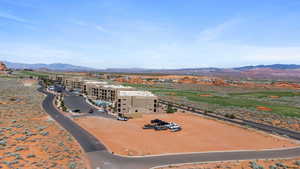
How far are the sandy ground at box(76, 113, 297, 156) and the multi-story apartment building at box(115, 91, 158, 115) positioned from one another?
9.44 metres

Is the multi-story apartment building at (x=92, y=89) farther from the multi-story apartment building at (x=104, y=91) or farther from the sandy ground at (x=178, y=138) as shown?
the sandy ground at (x=178, y=138)

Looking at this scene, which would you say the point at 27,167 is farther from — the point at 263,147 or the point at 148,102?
the point at 148,102

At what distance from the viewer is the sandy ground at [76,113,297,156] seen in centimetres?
3488

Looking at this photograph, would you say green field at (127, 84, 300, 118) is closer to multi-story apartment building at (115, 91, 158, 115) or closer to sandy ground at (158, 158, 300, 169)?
multi-story apartment building at (115, 91, 158, 115)

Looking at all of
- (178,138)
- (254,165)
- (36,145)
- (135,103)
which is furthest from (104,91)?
(254,165)

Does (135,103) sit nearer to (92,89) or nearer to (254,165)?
(92,89)

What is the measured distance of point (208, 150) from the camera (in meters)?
34.7

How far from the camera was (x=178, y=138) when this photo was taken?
41.1m

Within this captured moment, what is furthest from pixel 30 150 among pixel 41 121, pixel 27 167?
pixel 41 121

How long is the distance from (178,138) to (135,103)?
86.8 feet

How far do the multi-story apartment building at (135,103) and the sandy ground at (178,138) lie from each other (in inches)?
372

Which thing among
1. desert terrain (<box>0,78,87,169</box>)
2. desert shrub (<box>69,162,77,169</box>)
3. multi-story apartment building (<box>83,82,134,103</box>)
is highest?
multi-story apartment building (<box>83,82,134,103</box>)

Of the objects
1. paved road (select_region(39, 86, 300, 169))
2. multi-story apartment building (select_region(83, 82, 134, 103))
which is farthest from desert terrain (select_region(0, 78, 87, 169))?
multi-story apartment building (select_region(83, 82, 134, 103))

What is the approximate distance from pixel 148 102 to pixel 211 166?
39561 millimetres
